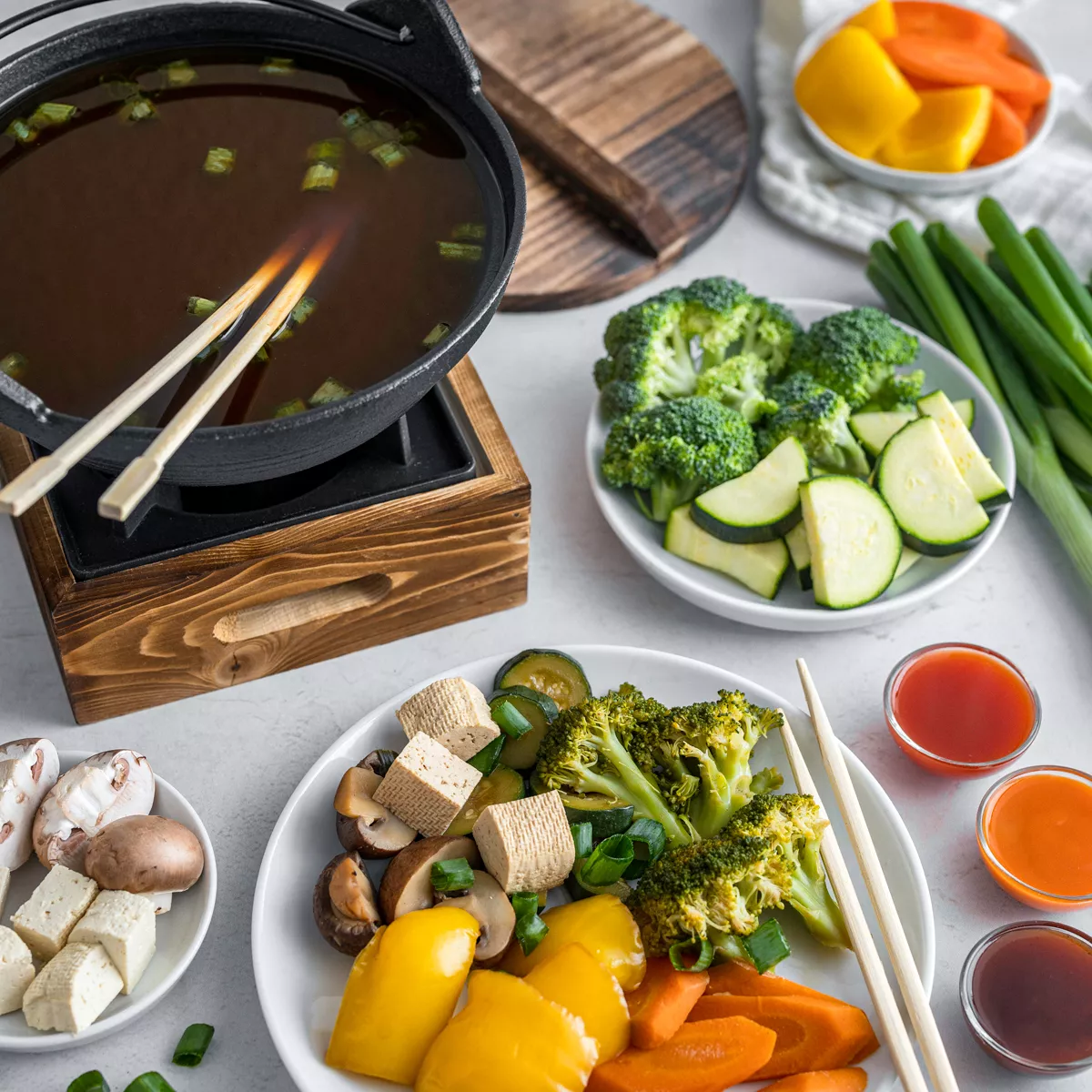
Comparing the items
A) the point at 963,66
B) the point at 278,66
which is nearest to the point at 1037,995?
the point at 278,66

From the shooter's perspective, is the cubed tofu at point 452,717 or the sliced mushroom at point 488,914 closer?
the sliced mushroom at point 488,914

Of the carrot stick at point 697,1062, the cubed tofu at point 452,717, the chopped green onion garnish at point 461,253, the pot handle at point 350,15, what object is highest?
the pot handle at point 350,15

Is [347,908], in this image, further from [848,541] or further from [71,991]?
[848,541]

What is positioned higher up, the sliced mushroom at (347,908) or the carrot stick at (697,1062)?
the sliced mushroom at (347,908)

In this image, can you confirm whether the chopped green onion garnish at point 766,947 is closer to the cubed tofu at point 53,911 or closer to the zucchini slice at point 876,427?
the cubed tofu at point 53,911

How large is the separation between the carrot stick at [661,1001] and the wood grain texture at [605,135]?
1.54m

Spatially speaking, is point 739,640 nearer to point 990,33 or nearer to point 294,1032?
point 294,1032

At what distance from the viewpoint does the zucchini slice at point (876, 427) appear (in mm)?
2561

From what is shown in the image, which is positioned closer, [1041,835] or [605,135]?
[1041,835]

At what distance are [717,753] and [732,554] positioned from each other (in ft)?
1.56

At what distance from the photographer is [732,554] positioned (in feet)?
7.91

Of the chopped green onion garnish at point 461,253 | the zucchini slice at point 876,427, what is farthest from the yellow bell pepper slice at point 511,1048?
the zucchini slice at point 876,427

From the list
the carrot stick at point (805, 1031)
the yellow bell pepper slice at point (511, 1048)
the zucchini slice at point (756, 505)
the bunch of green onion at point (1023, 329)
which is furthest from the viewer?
the bunch of green onion at point (1023, 329)

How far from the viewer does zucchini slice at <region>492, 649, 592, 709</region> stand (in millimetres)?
2188
